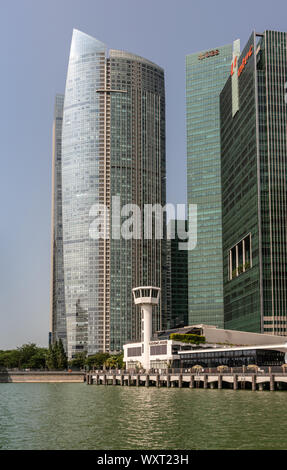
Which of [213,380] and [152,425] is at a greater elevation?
[152,425]

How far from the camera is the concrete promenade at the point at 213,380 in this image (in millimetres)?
131625

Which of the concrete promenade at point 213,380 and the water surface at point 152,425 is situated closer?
the water surface at point 152,425

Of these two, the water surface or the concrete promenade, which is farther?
the concrete promenade

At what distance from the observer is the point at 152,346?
653ft

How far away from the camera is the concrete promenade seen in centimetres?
13162

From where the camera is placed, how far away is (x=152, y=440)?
60.7 meters

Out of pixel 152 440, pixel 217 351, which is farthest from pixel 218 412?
pixel 217 351

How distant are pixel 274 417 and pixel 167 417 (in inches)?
524

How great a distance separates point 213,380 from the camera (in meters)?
145

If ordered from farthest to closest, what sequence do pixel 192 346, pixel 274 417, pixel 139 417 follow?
pixel 192 346
pixel 139 417
pixel 274 417

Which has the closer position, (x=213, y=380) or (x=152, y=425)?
(x=152, y=425)
